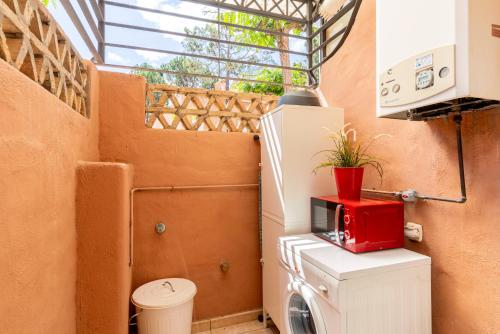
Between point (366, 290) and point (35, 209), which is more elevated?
point (35, 209)

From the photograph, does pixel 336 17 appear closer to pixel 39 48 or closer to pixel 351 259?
pixel 351 259

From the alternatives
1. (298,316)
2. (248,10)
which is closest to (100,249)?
(298,316)

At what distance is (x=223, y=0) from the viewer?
8.32 ft

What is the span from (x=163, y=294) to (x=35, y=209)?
1.21m

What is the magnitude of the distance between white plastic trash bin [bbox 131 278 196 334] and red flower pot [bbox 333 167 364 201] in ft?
4.41

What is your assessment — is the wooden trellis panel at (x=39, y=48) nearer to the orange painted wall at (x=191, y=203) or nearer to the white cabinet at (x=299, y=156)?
the orange painted wall at (x=191, y=203)

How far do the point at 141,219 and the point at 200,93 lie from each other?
126cm

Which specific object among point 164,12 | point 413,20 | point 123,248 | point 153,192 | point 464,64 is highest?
point 164,12

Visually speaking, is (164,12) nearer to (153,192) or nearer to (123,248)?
(153,192)

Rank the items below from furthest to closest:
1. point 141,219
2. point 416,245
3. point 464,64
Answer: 1. point 141,219
2. point 416,245
3. point 464,64

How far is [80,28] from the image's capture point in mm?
1740

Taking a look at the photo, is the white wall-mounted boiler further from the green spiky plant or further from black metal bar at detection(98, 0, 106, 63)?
black metal bar at detection(98, 0, 106, 63)

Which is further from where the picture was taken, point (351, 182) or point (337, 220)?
point (351, 182)

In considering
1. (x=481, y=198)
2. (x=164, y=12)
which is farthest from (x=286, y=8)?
(x=481, y=198)
